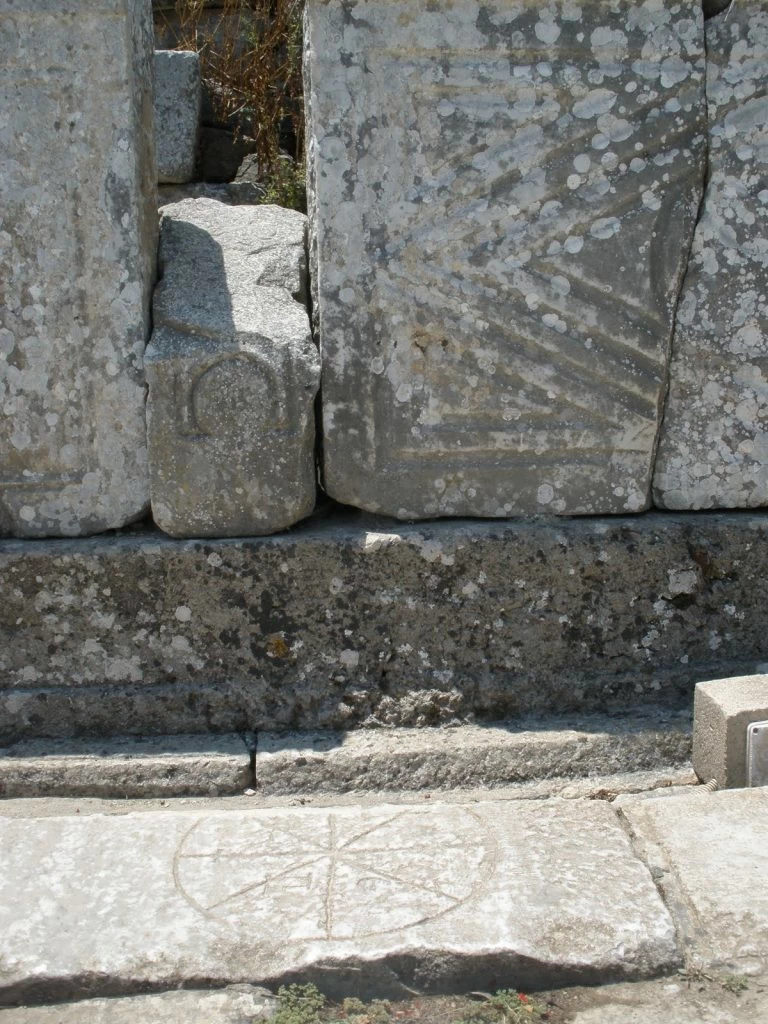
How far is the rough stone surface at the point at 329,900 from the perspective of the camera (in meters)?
1.74

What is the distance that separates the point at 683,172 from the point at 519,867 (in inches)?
59.4

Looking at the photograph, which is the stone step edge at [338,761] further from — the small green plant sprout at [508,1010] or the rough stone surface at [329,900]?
the small green plant sprout at [508,1010]

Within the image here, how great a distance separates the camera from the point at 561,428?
2.55m

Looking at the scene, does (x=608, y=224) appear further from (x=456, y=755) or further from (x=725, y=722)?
(x=456, y=755)

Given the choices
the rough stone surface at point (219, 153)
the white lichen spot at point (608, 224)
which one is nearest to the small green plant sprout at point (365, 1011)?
the white lichen spot at point (608, 224)

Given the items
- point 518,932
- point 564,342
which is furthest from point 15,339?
point 518,932

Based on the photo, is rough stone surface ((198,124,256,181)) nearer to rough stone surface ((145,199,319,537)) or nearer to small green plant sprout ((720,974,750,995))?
rough stone surface ((145,199,319,537))

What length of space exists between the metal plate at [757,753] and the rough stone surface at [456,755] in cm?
26

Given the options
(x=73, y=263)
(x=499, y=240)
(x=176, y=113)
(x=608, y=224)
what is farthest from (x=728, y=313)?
(x=176, y=113)

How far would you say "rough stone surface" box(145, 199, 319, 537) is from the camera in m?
2.43

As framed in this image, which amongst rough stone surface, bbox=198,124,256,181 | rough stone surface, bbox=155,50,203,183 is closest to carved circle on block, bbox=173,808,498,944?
rough stone surface, bbox=155,50,203,183

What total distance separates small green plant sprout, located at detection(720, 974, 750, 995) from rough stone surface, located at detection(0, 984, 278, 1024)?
2.23ft

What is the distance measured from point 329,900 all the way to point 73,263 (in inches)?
55.6

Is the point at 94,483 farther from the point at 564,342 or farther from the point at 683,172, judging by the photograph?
the point at 683,172
